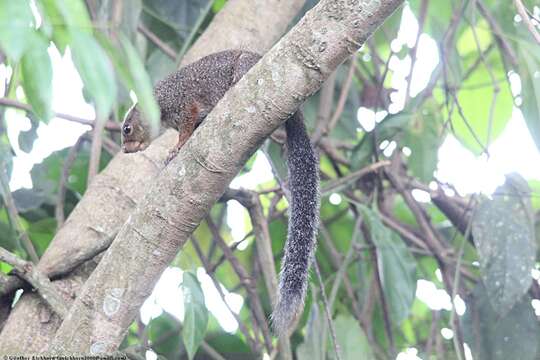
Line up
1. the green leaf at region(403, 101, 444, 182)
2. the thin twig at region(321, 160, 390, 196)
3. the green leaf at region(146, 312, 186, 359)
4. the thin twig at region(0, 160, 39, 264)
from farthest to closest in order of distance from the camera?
the green leaf at region(403, 101, 444, 182)
the green leaf at region(146, 312, 186, 359)
the thin twig at region(321, 160, 390, 196)
the thin twig at region(0, 160, 39, 264)

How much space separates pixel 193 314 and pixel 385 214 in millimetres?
1348

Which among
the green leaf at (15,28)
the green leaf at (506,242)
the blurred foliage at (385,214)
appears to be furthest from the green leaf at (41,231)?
the green leaf at (15,28)

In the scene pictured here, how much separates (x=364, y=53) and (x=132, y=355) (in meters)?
2.13

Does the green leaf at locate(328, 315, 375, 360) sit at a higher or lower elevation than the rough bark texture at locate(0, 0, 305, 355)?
lower

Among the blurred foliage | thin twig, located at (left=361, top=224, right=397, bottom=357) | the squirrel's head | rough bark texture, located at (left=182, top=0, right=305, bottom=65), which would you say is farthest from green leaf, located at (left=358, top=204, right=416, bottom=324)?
the squirrel's head

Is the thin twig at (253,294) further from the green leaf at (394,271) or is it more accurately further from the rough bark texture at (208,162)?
the rough bark texture at (208,162)

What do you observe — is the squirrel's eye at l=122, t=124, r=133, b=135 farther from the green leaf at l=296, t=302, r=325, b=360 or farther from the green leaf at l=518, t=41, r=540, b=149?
the green leaf at l=518, t=41, r=540, b=149

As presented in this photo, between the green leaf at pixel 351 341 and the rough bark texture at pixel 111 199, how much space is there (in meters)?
0.78

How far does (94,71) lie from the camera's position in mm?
1121

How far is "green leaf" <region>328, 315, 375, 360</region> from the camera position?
2.60 m

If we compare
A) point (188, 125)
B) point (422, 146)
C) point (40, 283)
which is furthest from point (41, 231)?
point (422, 146)

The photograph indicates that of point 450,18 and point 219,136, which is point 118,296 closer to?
point 219,136

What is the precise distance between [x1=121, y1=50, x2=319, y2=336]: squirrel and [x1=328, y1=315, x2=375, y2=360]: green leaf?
161mm

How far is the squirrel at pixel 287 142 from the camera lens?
2033 millimetres
